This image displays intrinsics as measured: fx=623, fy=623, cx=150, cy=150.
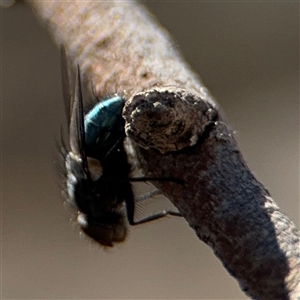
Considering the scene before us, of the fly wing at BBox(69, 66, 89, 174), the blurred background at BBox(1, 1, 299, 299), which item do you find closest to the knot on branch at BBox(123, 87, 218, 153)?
the fly wing at BBox(69, 66, 89, 174)

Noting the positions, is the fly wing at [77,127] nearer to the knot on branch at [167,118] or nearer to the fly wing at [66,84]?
the fly wing at [66,84]

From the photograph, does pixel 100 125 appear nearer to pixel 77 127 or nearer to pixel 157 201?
pixel 77 127

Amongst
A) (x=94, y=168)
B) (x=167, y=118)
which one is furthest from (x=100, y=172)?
(x=167, y=118)

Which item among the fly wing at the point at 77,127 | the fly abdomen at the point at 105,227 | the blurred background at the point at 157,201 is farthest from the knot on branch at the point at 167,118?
the blurred background at the point at 157,201

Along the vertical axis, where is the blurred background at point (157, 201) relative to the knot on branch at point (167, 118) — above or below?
below

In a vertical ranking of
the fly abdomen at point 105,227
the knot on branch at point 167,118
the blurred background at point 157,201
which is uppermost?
the knot on branch at point 167,118

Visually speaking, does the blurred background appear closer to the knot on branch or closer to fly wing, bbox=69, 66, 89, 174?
fly wing, bbox=69, 66, 89, 174

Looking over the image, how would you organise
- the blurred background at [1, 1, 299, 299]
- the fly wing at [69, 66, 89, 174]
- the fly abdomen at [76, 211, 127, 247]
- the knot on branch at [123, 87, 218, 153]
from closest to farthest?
1. the knot on branch at [123, 87, 218, 153]
2. the fly wing at [69, 66, 89, 174]
3. the fly abdomen at [76, 211, 127, 247]
4. the blurred background at [1, 1, 299, 299]
